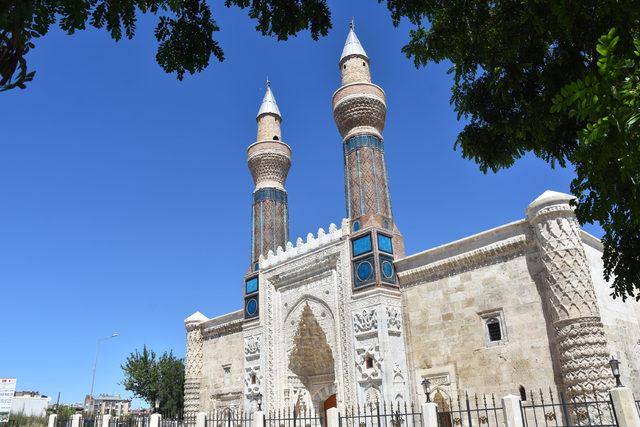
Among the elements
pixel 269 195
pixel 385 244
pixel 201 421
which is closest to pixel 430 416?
pixel 201 421

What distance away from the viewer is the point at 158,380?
78.8ft

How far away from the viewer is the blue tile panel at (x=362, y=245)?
1497 cm

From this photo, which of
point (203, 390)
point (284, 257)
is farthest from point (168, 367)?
point (284, 257)

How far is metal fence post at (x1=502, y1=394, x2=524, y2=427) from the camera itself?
709 cm

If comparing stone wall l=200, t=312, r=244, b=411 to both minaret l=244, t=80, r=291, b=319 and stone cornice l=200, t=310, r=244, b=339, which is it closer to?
stone cornice l=200, t=310, r=244, b=339

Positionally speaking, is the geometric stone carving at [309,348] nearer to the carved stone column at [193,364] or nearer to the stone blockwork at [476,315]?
the stone blockwork at [476,315]

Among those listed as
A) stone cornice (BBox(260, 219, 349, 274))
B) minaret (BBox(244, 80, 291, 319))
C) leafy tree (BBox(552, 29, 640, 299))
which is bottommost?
leafy tree (BBox(552, 29, 640, 299))

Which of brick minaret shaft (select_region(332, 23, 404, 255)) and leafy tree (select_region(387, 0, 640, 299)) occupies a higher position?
brick minaret shaft (select_region(332, 23, 404, 255))

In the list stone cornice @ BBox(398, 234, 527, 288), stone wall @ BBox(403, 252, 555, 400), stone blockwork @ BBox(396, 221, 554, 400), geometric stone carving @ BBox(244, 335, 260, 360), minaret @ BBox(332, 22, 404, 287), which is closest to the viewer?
stone wall @ BBox(403, 252, 555, 400)

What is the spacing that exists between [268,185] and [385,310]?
8.11 m

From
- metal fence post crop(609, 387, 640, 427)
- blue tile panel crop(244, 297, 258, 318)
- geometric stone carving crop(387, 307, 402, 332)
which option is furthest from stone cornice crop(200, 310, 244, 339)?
metal fence post crop(609, 387, 640, 427)

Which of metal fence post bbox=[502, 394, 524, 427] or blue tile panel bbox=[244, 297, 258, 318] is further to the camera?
blue tile panel bbox=[244, 297, 258, 318]

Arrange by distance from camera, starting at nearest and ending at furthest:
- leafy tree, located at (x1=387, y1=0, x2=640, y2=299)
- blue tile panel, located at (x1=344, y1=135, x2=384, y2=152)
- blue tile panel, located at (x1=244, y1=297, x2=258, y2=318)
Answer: leafy tree, located at (x1=387, y1=0, x2=640, y2=299) < blue tile panel, located at (x1=344, y1=135, x2=384, y2=152) < blue tile panel, located at (x1=244, y1=297, x2=258, y2=318)

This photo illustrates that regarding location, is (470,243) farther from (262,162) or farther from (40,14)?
(40,14)
